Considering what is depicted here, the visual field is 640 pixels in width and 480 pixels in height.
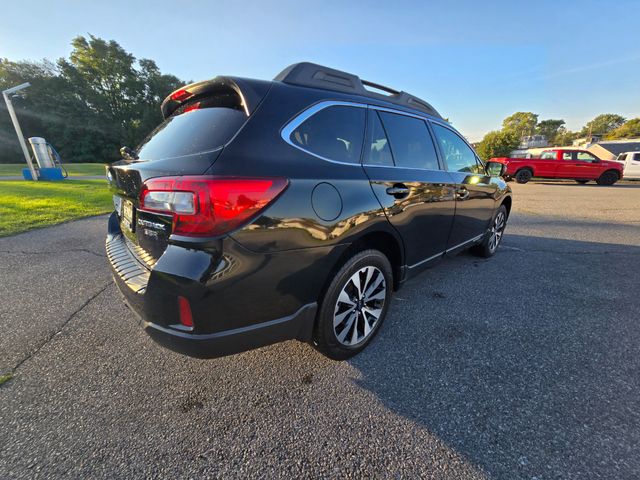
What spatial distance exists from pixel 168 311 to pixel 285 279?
598mm

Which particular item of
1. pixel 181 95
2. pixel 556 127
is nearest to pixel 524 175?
pixel 181 95

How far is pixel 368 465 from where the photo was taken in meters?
1.42

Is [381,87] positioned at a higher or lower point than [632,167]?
higher

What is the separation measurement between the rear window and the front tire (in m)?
1.08

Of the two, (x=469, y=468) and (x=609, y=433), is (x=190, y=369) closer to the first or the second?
(x=469, y=468)

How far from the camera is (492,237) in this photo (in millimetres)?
4266

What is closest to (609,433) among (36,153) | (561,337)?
(561,337)

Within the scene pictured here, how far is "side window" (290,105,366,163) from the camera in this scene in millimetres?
1744

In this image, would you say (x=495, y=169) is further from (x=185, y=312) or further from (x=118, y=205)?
(x=118, y=205)

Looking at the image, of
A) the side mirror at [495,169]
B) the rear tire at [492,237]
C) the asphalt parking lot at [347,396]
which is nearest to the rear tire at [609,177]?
the rear tire at [492,237]

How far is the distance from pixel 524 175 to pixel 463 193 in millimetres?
16378

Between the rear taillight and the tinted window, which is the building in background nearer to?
the tinted window

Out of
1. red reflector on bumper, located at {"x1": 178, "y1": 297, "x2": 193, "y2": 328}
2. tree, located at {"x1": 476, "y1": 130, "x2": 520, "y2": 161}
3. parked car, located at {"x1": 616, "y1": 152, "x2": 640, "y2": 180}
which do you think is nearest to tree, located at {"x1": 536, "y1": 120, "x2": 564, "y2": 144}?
tree, located at {"x1": 476, "y1": 130, "x2": 520, "y2": 161}

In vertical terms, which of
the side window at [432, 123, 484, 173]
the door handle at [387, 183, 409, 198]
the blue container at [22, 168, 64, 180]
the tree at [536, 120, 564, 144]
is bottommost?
the door handle at [387, 183, 409, 198]
